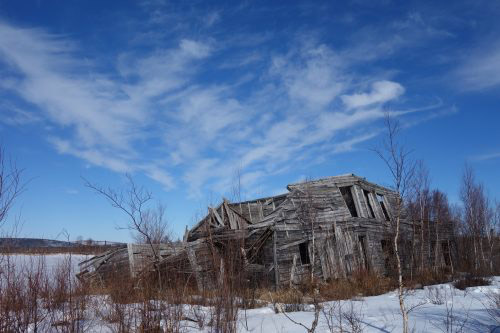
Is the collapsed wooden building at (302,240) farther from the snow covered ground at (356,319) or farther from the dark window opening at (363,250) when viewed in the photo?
the snow covered ground at (356,319)

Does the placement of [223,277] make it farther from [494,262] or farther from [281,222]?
[494,262]

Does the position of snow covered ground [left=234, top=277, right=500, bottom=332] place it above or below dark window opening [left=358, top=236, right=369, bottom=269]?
below

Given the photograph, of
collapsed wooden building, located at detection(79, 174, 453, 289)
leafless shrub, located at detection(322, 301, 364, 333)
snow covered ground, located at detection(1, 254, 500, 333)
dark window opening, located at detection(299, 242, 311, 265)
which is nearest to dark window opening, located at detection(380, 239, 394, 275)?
collapsed wooden building, located at detection(79, 174, 453, 289)

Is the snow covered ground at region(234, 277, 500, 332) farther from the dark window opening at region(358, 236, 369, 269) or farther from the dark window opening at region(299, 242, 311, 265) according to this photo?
the dark window opening at region(358, 236, 369, 269)

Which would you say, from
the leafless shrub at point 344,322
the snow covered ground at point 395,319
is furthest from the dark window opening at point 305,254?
the leafless shrub at point 344,322

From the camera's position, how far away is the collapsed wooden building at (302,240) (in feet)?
51.1

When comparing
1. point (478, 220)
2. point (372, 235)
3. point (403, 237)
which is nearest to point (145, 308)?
point (372, 235)

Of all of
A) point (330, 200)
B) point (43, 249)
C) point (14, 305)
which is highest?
point (330, 200)

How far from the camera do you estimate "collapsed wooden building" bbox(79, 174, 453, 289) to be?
15570 mm

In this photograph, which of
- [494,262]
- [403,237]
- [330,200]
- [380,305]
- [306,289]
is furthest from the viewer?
[494,262]

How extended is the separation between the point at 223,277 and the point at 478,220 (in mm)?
29438

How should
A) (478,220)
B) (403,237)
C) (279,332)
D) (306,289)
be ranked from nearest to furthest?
(279,332) → (306,289) → (403,237) → (478,220)

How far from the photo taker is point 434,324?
7.07m

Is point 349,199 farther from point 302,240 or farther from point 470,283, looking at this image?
point 470,283
